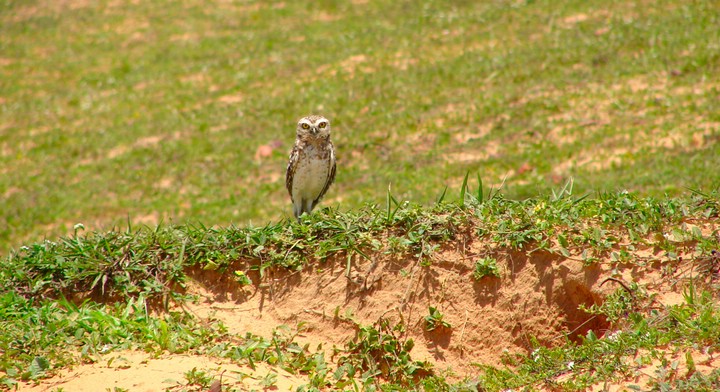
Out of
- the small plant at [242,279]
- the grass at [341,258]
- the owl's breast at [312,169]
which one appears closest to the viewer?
the grass at [341,258]

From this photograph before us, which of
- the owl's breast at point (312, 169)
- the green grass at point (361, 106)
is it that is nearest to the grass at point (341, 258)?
the owl's breast at point (312, 169)

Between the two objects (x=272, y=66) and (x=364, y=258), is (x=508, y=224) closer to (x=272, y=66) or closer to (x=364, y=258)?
(x=364, y=258)

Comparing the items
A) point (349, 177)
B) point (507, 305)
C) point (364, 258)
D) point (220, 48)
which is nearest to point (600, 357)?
point (507, 305)

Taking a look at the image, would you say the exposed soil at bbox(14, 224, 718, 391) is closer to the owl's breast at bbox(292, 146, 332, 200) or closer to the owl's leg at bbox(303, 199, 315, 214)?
the owl's breast at bbox(292, 146, 332, 200)

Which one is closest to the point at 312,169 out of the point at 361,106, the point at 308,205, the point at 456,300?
the point at 308,205

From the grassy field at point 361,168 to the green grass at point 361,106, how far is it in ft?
0.20

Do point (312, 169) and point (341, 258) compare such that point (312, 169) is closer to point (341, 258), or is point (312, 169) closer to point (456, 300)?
point (341, 258)

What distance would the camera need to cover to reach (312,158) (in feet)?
25.6

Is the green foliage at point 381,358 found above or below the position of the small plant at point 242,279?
below

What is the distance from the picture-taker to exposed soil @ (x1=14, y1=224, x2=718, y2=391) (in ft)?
17.0

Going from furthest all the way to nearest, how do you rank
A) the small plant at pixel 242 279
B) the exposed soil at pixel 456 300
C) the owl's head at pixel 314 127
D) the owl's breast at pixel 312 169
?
the owl's breast at pixel 312 169 → the owl's head at pixel 314 127 → the small plant at pixel 242 279 → the exposed soil at pixel 456 300

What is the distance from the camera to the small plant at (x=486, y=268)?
524cm

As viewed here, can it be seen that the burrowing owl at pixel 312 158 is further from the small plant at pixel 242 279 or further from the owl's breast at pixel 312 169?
the small plant at pixel 242 279

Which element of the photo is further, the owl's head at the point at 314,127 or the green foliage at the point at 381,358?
the owl's head at the point at 314,127
